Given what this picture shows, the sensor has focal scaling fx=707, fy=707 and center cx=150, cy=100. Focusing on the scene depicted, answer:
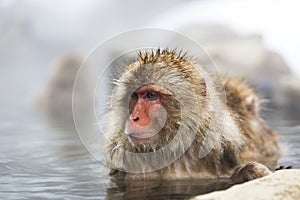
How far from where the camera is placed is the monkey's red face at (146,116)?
4.24 metres

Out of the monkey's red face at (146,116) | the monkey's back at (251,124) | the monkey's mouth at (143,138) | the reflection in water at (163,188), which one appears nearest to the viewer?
the reflection in water at (163,188)

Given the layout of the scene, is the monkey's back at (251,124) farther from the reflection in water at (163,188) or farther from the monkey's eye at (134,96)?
the monkey's eye at (134,96)

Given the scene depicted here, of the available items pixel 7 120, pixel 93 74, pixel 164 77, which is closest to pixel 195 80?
pixel 164 77

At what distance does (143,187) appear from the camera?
4.38m

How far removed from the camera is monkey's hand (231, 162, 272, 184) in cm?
429

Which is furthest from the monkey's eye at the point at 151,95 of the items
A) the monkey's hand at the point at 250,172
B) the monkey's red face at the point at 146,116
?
the monkey's hand at the point at 250,172

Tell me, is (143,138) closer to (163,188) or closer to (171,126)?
(171,126)

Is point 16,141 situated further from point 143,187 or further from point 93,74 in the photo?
point 93,74

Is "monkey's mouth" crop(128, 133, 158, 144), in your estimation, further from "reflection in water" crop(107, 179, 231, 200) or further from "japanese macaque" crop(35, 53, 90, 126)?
"japanese macaque" crop(35, 53, 90, 126)

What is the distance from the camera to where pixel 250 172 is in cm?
434

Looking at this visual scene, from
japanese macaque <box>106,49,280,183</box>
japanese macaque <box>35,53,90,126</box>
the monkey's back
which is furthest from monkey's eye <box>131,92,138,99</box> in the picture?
japanese macaque <box>35,53,90,126</box>

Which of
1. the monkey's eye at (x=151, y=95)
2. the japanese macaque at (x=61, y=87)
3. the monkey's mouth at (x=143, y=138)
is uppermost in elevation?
the japanese macaque at (x=61, y=87)

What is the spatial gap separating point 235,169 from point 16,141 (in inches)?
136

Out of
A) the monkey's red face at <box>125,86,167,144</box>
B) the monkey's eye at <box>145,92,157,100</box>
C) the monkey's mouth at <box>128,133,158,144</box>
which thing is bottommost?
the monkey's mouth at <box>128,133,158,144</box>
